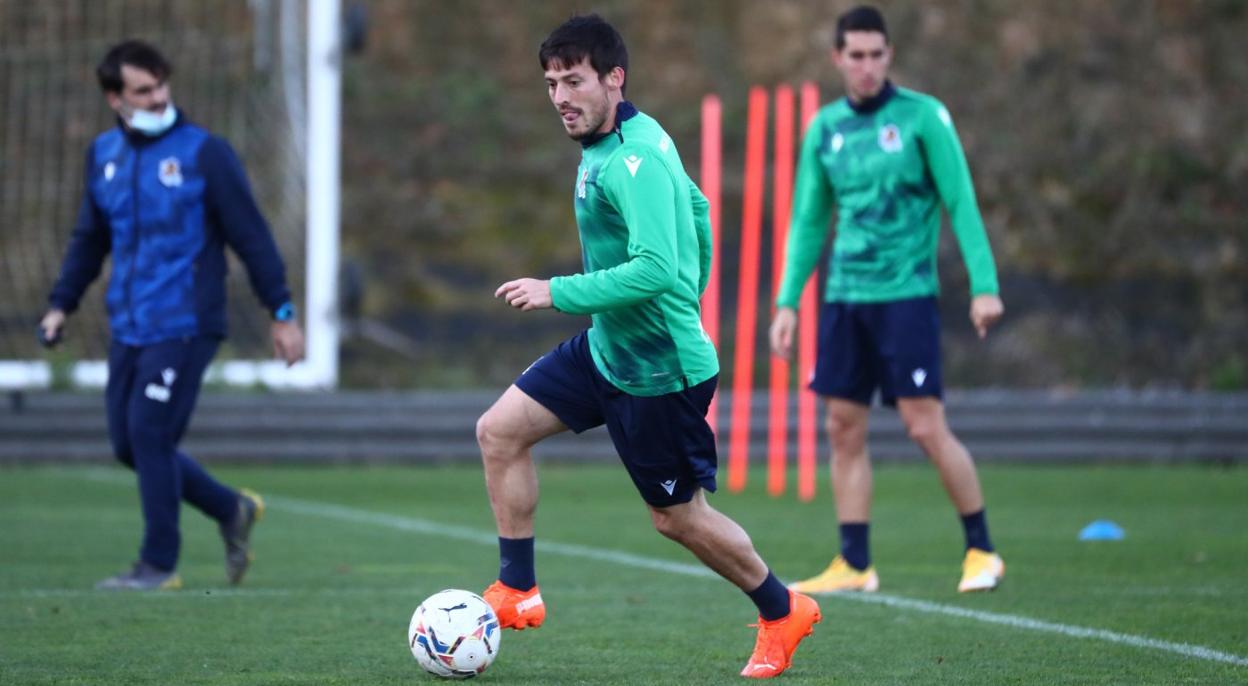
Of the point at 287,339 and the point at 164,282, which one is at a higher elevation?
the point at 164,282

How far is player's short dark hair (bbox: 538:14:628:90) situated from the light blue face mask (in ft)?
9.54

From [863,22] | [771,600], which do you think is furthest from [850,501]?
[771,600]

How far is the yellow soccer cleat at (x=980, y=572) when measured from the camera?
7.30 m

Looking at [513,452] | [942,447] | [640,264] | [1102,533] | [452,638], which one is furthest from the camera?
[1102,533]

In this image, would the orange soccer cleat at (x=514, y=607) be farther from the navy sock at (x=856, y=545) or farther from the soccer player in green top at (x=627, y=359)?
the navy sock at (x=856, y=545)

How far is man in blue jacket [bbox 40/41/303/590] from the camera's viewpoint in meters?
7.38

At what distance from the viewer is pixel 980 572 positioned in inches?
288

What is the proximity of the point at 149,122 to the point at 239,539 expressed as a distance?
178cm

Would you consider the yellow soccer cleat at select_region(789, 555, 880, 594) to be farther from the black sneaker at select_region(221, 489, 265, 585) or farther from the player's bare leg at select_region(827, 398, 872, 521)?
the black sneaker at select_region(221, 489, 265, 585)

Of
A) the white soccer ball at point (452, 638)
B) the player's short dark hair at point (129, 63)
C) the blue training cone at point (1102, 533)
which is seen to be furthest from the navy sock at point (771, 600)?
the blue training cone at point (1102, 533)

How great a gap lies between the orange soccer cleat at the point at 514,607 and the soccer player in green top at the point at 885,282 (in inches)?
87.3

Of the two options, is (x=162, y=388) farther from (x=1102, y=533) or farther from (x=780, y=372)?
(x=780, y=372)

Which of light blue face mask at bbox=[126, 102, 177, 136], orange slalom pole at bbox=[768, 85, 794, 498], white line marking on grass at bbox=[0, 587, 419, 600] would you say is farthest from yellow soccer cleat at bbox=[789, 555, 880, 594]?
orange slalom pole at bbox=[768, 85, 794, 498]

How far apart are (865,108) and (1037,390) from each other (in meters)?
10.1
